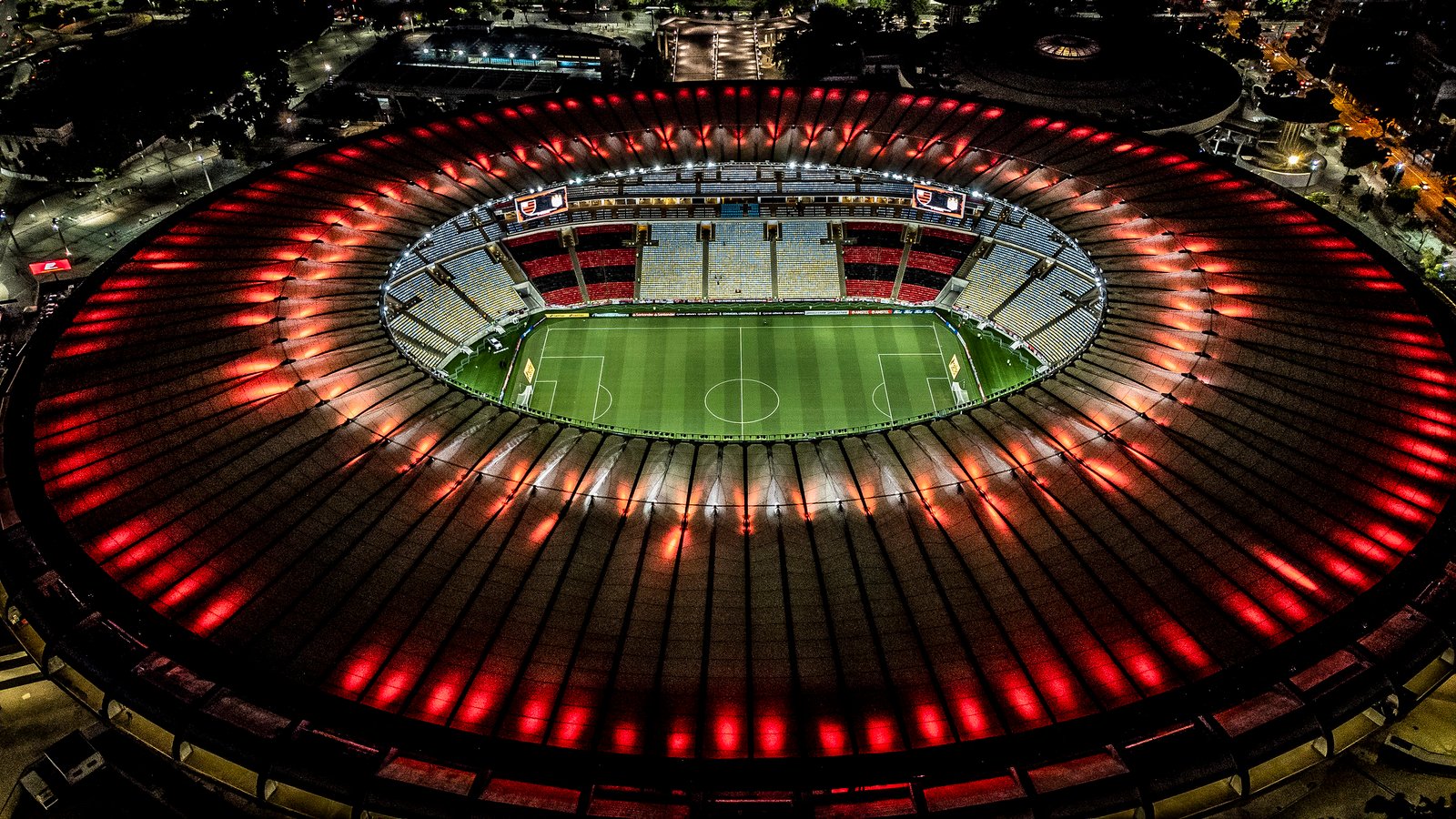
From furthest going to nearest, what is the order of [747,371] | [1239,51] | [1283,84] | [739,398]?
[1239,51] < [1283,84] < [747,371] < [739,398]

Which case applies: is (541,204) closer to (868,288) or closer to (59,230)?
(868,288)

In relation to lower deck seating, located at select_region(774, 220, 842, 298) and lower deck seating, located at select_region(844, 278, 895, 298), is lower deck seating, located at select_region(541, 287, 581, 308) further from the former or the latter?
lower deck seating, located at select_region(844, 278, 895, 298)

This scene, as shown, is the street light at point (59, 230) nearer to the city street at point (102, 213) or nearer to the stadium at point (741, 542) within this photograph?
the city street at point (102, 213)

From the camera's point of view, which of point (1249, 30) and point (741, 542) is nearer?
point (741, 542)

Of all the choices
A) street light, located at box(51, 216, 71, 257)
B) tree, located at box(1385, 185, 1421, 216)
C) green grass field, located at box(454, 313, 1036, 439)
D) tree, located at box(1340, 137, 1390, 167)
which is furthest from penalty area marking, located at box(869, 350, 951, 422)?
street light, located at box(51, 216, 71, 257)

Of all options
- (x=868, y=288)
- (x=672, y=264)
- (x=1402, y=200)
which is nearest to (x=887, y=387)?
(x=868, y=288)

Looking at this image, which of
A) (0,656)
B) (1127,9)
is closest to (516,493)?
(0,656)

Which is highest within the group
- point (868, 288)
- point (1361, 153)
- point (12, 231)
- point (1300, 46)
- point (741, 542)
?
point (1300, 46)

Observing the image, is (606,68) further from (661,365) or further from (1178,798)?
(1178,798)
